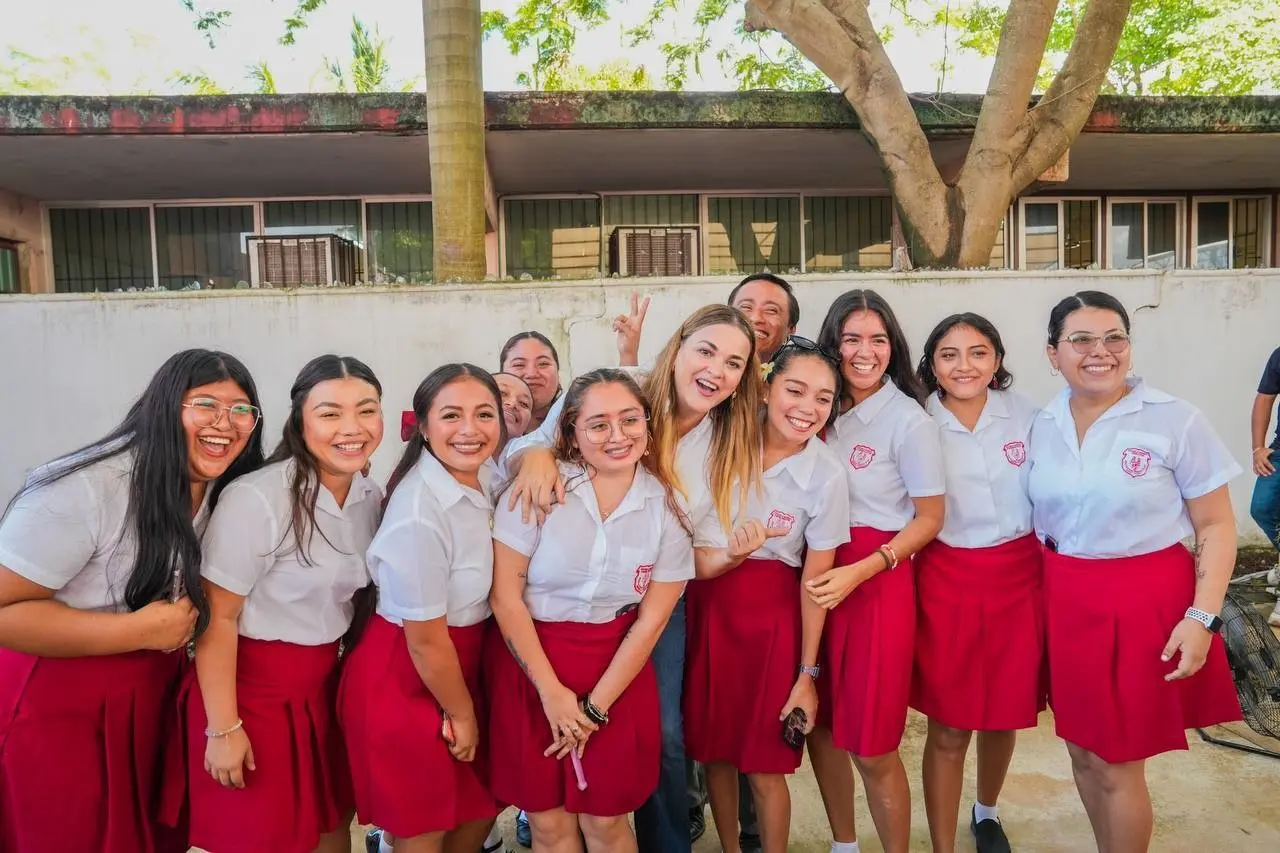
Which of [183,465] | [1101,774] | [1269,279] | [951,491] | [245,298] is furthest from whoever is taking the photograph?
[1269,279]

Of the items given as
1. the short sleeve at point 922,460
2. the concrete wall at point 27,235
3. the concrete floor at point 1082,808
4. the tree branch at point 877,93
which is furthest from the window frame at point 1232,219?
the concrete wall at point 27,235

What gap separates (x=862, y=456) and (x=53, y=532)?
2.11 m

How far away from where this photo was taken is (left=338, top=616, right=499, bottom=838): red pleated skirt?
1.98 meters

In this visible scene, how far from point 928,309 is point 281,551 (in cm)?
425

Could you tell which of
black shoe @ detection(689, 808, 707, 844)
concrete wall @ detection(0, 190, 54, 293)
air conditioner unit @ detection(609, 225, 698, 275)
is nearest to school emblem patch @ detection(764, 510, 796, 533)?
black shoe @ detection(689, 808, 707, 844)

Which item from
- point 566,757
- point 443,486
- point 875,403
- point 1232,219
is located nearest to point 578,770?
point 566,757

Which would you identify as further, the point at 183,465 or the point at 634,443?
the point at 634,443

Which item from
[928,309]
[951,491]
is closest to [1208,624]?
[951,491]

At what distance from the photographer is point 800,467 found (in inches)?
91.0

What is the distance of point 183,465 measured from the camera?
1.87 metres

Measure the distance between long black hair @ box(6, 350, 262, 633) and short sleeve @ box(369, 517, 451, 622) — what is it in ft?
1.37

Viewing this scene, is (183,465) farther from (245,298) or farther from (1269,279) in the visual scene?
(1269,279)

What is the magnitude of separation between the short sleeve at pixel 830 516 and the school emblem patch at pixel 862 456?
0.15 meters

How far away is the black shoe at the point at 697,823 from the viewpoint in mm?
2803
